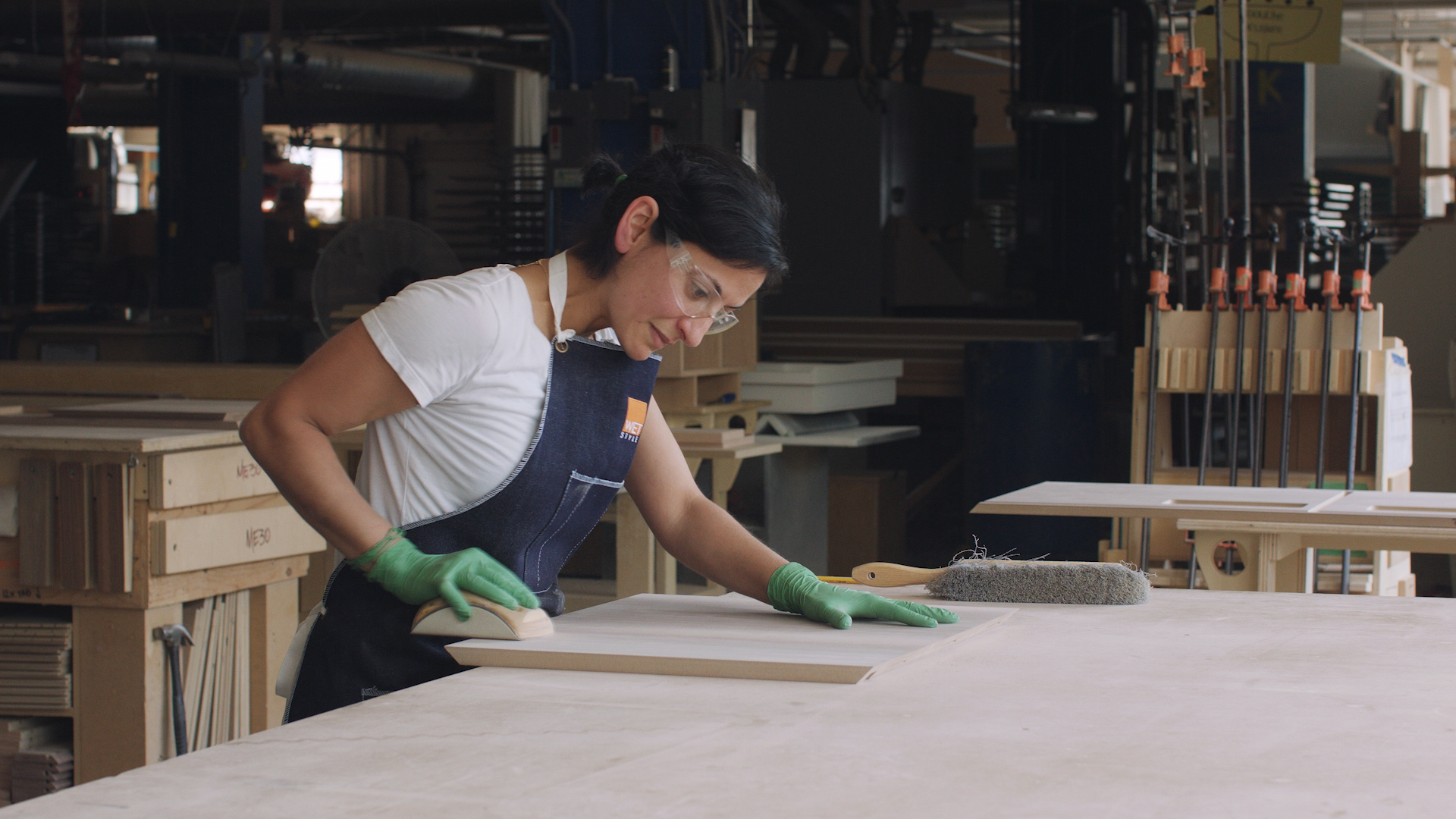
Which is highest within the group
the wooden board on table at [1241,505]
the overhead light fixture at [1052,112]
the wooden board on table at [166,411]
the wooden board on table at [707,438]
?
the overhead light fixture at [1052,112]

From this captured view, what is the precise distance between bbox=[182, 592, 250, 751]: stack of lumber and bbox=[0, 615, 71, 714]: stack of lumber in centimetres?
23

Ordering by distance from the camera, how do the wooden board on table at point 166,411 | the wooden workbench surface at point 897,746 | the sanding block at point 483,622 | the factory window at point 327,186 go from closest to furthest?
1. the wooden workbench surface at point 897,746
2. the sanding block at point 483,622
3. the wooden board on table at point 166,411
4. the factory window at point 327,186

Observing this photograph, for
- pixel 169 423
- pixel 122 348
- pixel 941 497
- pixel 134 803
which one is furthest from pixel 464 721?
pixel 122 348

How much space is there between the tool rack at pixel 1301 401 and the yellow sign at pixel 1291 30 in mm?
996

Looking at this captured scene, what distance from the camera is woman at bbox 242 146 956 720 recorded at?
1686 millimetres

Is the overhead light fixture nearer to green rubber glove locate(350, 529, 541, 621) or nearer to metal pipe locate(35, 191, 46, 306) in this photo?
green rubber glove locate(350, 529, 541, 621)

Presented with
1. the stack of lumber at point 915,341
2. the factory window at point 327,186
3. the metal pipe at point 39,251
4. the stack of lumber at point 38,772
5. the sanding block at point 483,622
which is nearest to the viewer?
the sanding block at point 483,622

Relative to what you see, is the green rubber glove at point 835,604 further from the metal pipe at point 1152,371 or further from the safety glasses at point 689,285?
the metal pipe at point 1152,371

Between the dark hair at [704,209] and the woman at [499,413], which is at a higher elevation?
the dark hair at [704,209]

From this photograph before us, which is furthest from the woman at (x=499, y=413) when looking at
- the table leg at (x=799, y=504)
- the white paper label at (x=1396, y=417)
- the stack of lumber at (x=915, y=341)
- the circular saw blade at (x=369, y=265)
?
the stack of lumber at (x=915, y=341)

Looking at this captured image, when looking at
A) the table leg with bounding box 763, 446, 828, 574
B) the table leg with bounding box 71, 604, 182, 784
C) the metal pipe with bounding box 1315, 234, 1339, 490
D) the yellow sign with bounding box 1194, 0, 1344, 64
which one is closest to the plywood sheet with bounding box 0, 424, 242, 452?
the table leg with bounding box 71, 604, 182, 784

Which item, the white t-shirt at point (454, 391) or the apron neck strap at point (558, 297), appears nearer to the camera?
the white t-shirt at point (454, 391)

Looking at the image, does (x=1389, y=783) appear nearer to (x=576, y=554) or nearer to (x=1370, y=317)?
(x=1370, y=317)

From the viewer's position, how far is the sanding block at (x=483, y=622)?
161 centimetres
